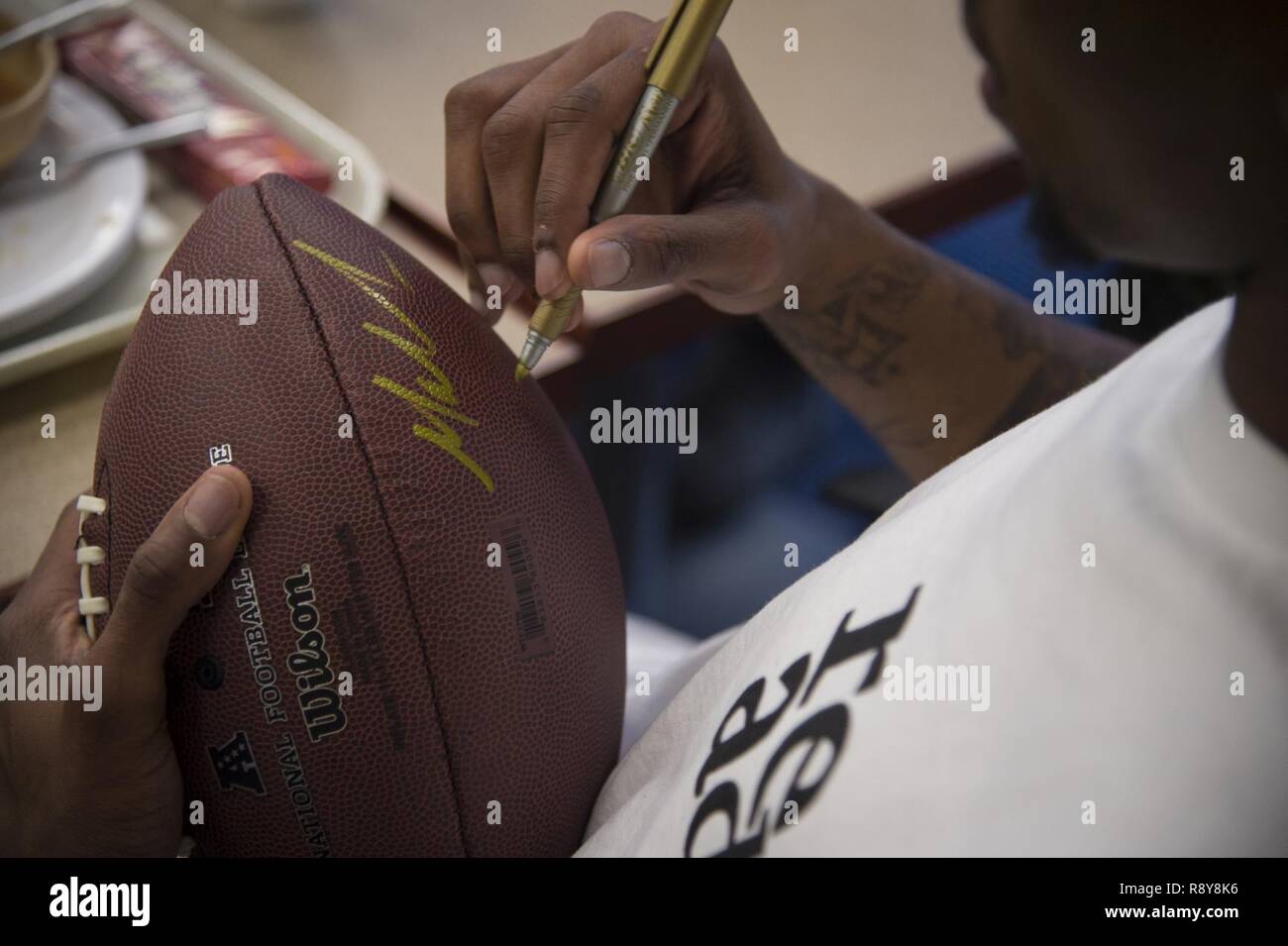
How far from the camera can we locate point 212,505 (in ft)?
1.58

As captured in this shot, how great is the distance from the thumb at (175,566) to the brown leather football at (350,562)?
0.05 feet

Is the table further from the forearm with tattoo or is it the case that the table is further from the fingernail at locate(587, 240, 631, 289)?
the fingernail at locate(587, 240, 631, 289)

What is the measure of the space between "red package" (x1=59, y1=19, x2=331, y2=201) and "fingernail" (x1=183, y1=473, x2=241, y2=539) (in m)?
0.40

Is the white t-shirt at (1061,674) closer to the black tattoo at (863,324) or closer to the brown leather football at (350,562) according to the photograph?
the brown leather football at (350,562)

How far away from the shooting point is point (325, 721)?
51 centimetres

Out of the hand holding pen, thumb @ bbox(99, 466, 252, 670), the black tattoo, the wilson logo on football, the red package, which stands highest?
the red package

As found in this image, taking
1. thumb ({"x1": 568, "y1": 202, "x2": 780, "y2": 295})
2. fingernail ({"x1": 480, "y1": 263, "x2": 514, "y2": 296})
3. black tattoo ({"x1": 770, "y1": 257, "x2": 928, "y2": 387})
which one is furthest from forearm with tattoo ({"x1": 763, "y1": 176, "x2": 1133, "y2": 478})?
fingernail ({"x1": 480, "y1": 263, "x2": 514, "y2": 296})

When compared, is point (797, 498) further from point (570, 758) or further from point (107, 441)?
point (107, 441)

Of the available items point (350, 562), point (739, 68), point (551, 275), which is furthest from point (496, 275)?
point (739, 68)

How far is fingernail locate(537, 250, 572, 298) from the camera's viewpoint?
0.57m

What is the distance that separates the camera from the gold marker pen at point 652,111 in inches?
20.9

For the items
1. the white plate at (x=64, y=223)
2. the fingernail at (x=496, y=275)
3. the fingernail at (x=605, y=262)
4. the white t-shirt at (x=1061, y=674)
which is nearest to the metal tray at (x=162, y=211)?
the white plate at (x=64, y=223)

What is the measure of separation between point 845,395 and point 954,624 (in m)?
0.42
